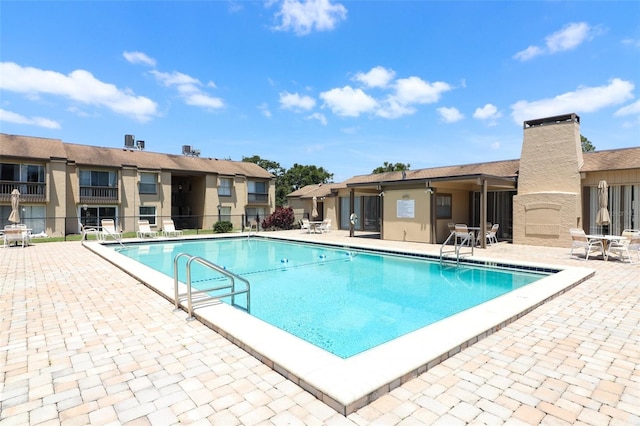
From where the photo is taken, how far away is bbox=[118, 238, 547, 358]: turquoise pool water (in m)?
5.75

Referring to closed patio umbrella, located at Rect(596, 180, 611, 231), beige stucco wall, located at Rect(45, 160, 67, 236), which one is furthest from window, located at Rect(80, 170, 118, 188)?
closed patio umbrella, located at Rect(596, 180, 611, 231)

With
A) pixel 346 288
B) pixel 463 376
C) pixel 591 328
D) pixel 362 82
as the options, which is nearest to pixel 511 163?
pixel 362 82

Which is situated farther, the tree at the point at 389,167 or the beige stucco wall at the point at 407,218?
the tree at the point at 389,167

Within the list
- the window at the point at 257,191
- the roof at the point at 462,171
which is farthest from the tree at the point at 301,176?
the roof at the point at 462,171

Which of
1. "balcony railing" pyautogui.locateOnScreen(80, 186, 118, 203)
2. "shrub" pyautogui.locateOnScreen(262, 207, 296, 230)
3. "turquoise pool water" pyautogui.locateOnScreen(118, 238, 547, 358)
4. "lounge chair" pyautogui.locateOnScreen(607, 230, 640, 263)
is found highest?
"balcony railing" pyautogui.locateOnScreen(80, 186, 118, 203)

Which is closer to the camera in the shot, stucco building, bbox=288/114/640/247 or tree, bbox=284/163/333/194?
stucco building, bbox=288/114/640/247

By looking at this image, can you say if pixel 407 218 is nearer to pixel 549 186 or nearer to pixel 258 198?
pixel 549 186

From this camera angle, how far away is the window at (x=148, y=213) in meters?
25.2

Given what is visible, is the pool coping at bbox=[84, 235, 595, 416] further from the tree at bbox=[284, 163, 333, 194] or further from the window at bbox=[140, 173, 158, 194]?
the tree at bbox=[284, 163, 333, 194]

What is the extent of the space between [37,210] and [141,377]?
80.4ft

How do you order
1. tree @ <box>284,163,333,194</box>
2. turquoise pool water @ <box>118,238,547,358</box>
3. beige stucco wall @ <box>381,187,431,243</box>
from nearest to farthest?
turquoise pool water @ <box>118,238,547,358</box> → beige stucco wall @ <box>381,187,431,243</box> → tree @ <box>284,163,333,194</box>

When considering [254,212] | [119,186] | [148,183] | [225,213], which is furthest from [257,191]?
[119,186]

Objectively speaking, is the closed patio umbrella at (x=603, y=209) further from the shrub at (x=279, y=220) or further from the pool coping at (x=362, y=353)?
the shrub at (x=279, y=220)

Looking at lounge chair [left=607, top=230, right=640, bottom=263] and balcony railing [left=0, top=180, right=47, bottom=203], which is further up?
balcony railing [left=0, top=180, right=47, bottom=203]
